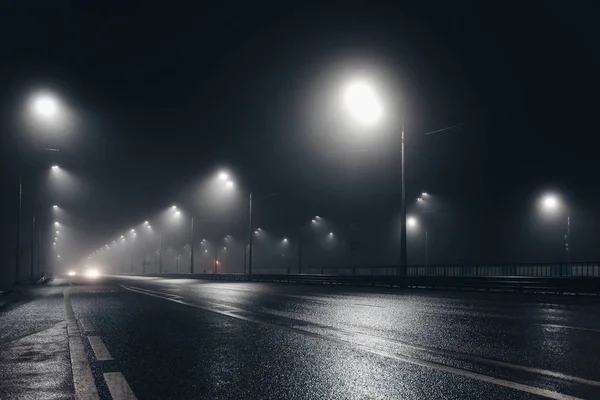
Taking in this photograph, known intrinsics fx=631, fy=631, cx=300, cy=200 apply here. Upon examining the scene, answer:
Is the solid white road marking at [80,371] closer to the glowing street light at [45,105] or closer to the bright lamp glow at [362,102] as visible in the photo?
the bright lamp glow at [362,102]

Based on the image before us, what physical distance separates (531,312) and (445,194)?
52.1 m

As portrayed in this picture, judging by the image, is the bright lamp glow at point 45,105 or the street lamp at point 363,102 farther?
the bright lamp glow at point 45,105

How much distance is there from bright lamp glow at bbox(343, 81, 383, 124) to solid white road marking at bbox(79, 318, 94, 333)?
53.8 feet

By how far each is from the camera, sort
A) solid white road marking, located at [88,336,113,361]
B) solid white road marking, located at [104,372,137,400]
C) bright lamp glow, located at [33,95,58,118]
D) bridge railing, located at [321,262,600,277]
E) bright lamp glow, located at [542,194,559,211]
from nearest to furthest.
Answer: solid white road marking, located at [104,372,137,400] → solid white road marking, located at [88,336,113,361] → bright lamp glow, located at [33,95,58,118] → bridge railing, located at [321,262,600,277] → bright lamp glow, located at [542,194,559,211]

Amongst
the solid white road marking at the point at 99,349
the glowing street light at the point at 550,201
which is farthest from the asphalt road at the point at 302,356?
the glowing street light at the point at 550,201

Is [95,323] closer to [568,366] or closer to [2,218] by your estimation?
[568,366]

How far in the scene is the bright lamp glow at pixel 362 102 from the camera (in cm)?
2677

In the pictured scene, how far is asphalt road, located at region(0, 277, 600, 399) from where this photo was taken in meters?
5.98

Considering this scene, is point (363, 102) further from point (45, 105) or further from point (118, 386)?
point (118, 386)

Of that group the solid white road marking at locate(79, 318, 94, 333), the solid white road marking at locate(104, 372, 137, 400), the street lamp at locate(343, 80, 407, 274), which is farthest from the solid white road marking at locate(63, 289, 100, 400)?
the street lamp at locate(343, 80, 407, 274)

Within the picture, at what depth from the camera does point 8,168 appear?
45.0 m

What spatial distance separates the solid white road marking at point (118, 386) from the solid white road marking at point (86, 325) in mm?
4854

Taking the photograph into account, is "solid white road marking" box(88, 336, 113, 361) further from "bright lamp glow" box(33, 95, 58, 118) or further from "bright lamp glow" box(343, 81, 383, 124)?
"bright lamp glow" box(33, 95, 58, 118)

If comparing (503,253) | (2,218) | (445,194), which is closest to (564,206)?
(503,253)
